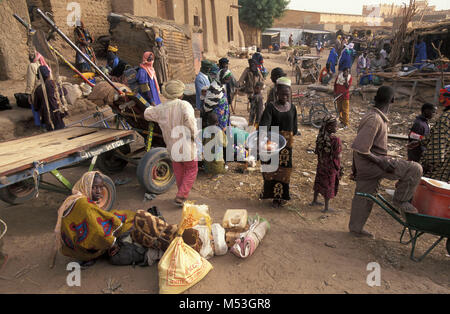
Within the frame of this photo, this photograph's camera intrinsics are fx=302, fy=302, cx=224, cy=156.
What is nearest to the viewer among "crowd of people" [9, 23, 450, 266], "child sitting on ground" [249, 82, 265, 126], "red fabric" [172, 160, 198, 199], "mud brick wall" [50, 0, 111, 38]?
"crowd of people" [9, 23, 450, 266]

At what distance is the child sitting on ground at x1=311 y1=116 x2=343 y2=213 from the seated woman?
288cm

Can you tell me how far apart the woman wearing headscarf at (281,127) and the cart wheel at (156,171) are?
174cm

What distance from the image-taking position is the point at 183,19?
17766 millimetres

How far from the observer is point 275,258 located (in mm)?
3568

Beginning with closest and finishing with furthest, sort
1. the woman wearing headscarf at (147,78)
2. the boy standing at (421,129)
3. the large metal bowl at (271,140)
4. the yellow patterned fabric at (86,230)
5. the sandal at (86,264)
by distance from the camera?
the yellow patterned fabric at (86,230)
the sandal at (86,264)
the large metal bowl at (271,140)
the boy standing at (421,129)
the woman wearing headscarf at (147,78)

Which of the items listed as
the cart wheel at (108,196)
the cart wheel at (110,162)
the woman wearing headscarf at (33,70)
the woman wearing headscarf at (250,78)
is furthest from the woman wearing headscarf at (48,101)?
the woman wearing headscarf at (250,78)

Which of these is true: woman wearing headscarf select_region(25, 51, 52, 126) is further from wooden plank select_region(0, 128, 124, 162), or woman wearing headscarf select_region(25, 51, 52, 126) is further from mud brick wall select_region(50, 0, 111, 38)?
mud brick wall select_region(50, 0, 111, 38)

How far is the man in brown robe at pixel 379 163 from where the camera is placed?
3.32m

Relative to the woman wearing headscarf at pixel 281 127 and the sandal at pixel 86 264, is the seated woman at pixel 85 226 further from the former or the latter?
the woman wearing headscarf at pixel 281 127

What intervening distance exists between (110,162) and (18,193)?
1.66 metres

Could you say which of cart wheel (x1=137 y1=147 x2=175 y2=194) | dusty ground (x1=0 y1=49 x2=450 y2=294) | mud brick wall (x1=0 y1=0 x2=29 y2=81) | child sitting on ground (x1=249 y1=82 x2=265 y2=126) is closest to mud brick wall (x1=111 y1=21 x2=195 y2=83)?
mud brick wall (x1=0 y1=0 x2=29 y2=81)

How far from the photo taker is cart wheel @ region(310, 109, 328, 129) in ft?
30.0

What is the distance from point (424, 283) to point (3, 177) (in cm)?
455

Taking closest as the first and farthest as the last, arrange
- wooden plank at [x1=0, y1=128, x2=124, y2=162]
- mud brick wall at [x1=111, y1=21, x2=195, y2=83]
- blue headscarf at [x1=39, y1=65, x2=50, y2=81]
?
wooden plank at [x1=0, y1=128, x2=124, y2=162]
blue headscarf at [x1=39, y1=65, x2=50, y2=81]
mud brick wall at [x1=111, y1=21, x2=195, y2=83]
